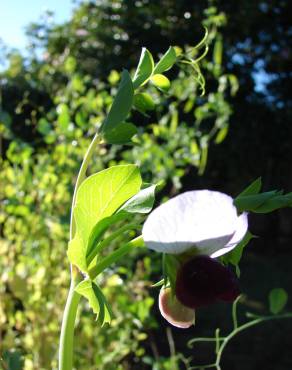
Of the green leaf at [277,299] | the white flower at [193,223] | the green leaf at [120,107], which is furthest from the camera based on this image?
the green leaf at [277,299]

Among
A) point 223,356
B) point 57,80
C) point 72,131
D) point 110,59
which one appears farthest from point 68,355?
point 110,59

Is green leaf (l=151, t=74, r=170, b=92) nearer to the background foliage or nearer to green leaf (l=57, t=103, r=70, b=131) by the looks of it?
the background foliage

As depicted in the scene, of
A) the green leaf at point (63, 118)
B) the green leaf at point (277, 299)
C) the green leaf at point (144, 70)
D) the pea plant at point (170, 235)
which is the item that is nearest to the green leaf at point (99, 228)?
the pea plant at point (170, 235)

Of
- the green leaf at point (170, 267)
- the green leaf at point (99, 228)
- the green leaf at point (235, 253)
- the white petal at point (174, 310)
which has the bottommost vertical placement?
the white petal at point (174, 310)

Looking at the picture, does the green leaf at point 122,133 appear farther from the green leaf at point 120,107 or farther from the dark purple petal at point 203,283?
the dark purple petal at point 203,283

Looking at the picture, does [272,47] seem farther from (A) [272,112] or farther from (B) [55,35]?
(B) [55,35]

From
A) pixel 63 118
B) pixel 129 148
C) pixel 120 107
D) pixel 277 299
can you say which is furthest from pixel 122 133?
pixel 129 148

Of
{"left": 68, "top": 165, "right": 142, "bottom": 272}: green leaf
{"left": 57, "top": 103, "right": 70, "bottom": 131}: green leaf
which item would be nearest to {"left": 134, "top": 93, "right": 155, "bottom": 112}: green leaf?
→ {"left": 68, "top": 165, "right": 142, "bottom": 272}: green leaf

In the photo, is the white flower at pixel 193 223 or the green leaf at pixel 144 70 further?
the green leaf at pixel 144 70
